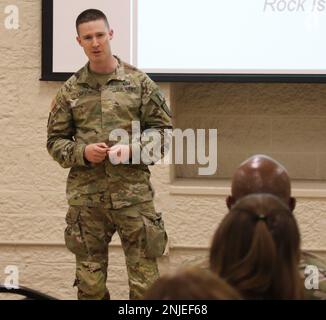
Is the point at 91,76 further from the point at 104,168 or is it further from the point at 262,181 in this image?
the point at 262,181

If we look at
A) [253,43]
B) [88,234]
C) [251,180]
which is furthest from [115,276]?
[251,180]

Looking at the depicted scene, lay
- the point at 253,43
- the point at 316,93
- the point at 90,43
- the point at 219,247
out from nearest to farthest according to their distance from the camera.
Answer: the point at 219,247 < the point at 90,43 < the point at 253,43 < the point at 316,93

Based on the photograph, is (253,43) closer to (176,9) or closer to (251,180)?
(176,9)

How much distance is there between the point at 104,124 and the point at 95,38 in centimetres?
29

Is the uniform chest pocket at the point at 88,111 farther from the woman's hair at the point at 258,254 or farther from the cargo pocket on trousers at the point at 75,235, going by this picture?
the woman's hair at the point at 258,254

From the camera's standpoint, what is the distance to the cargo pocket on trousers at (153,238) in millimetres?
2332

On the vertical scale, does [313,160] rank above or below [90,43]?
below

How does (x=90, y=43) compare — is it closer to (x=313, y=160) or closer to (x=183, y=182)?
(x=183, y=182)

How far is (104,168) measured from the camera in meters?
2.37

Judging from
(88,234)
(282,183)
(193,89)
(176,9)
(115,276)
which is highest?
(176,9)

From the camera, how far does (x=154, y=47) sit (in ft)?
10.9

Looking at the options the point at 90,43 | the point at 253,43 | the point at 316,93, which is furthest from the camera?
the point at 316,93

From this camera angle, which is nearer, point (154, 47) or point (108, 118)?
point (108, 118)
